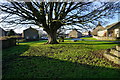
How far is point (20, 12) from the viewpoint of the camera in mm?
13188

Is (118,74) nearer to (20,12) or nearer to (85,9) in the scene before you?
(85,9)

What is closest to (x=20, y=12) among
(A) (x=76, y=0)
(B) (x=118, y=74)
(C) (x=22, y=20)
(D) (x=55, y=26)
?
(C) (x=22, y=20)

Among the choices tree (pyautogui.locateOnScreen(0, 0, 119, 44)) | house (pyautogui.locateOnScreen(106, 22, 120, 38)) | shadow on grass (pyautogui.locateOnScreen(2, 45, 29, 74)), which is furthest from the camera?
house (pyautogui.locateOnScreen(106, 22, 120, 38))

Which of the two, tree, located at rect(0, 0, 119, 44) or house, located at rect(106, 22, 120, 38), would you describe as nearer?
tree, located at rect(0, 0, 119, 44)

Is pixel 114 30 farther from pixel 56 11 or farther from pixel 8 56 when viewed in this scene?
pixel 8 56

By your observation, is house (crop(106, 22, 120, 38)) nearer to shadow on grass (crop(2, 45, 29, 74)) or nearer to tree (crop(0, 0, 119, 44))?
tree (crop(0, 0, 119, 44))

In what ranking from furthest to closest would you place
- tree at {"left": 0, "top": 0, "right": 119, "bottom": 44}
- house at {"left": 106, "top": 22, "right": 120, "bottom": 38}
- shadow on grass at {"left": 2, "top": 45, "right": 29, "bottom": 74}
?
house at {"left": 106, "top": 22, "right": 120, "bottom": 38}, tree at {"left": 0, "top": 0, "right": 119, "bottom": 44}, shadow on grass at {"left": 2, "top": 45, "right": 29, "bottom": 74}

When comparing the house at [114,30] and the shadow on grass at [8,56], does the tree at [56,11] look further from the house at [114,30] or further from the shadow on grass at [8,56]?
the house at [114,30]

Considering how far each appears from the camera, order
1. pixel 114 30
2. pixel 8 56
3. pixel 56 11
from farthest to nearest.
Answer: pixel 114 30
pixel 56 11
pixel 8 56

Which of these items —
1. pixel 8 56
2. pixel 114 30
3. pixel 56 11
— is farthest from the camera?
pixel 114 30

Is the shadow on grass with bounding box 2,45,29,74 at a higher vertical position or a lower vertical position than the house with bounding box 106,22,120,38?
lower

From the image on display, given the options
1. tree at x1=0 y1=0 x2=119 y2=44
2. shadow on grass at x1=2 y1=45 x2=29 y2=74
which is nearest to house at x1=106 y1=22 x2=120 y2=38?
tree at x1=0 y1=0 x2=119 y2=44

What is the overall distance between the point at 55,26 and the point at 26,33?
124ft

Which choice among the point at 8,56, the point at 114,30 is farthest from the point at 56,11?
the point at 114,30
